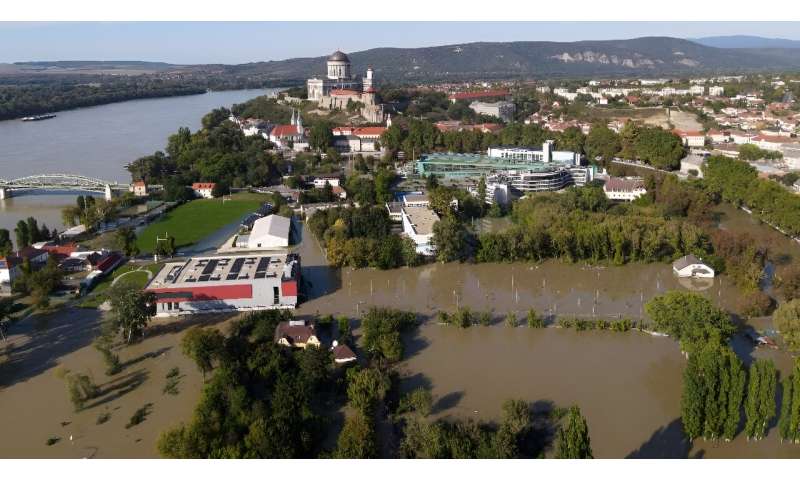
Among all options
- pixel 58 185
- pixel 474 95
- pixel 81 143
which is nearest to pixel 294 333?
pixel 58 185

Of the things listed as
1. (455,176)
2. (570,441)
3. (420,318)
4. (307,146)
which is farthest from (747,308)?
(307,146)

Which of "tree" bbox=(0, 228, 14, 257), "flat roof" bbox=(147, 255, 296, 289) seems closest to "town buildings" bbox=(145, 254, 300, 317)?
"flat roof" bbox=(147, 255, 296, 289)

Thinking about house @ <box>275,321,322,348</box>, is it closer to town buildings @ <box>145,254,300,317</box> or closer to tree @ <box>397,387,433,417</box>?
town buildings @ <box>145,254,300,317</box>

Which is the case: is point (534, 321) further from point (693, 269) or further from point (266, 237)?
point (266, 237)

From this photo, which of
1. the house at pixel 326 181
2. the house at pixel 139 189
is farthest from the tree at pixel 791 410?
the house at pixel 139 189

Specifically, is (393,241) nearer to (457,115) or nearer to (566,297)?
(566,297)

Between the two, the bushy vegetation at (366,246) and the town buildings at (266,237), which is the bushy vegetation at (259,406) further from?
the town buildings at (266,237)
